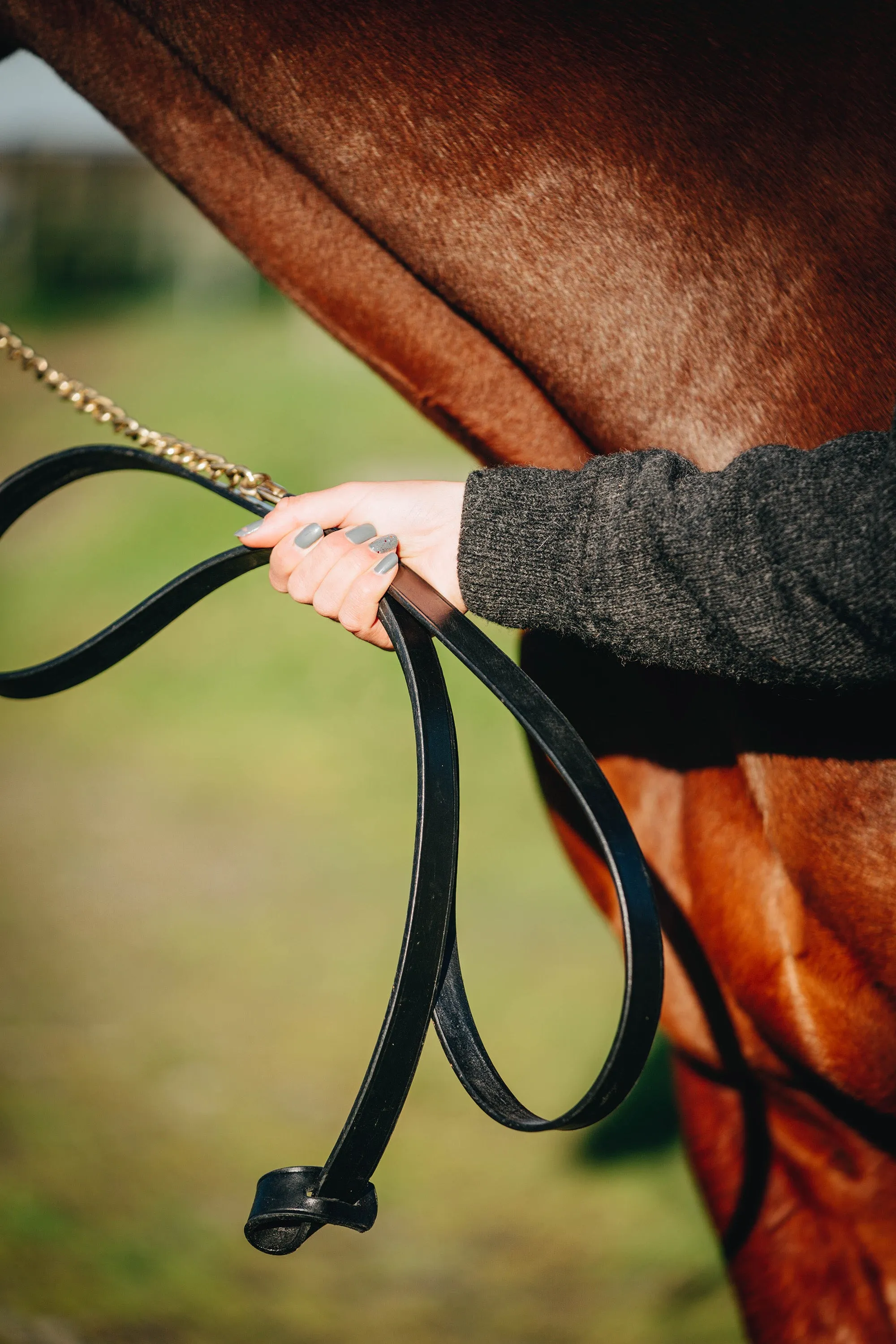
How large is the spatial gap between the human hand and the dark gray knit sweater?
0.06 m

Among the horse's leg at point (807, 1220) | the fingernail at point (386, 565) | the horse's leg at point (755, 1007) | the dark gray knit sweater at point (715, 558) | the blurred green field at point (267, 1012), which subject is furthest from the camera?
the blurred green field at point (267, 1012)

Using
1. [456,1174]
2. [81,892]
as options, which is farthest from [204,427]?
[456,1174]

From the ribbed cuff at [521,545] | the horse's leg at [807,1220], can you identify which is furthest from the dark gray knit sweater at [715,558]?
the horse's leg at [807,1220]

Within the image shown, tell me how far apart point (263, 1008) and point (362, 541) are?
6.46 feet

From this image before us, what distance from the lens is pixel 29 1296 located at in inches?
64.2

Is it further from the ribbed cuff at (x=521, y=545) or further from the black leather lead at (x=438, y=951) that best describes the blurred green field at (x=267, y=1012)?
the ribbed cuff at (x=521, y=545)

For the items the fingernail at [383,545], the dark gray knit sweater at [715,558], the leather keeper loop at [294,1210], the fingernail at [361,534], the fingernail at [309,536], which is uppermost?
the fingernail at [309,536]

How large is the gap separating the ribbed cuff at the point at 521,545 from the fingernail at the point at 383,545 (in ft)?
0.18

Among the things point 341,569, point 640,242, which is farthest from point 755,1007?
point 640,242

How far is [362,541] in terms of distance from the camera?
2.37 feet

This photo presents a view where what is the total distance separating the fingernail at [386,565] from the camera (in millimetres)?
713

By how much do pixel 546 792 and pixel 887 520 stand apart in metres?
0.60

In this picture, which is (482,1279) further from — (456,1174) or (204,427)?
(204,427)

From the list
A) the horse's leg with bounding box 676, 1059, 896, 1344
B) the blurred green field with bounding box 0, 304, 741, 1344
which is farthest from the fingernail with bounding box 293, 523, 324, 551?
the blurred green field with bounding box 0, 304, 741, 1344
